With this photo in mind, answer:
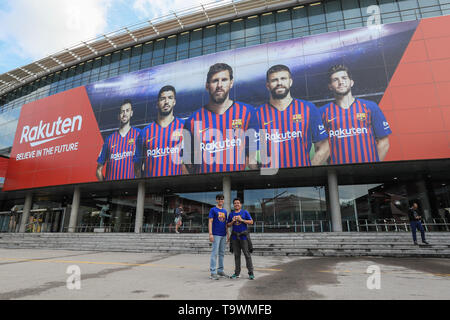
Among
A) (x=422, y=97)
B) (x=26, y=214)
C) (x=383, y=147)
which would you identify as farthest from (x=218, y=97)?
(x=26, y=214)

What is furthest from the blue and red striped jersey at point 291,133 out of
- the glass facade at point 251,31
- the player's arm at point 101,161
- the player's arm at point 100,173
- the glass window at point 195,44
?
the player's arm at point 100,173

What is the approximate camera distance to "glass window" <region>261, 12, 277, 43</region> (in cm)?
2166

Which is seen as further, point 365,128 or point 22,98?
point 22,98

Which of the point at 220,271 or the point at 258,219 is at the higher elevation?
the point at 258,219

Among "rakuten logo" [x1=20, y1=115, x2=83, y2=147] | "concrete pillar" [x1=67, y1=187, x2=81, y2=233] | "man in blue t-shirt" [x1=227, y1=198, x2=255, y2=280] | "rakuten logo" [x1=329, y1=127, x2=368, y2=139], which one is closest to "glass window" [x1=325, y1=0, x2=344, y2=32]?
→ "rakuten logo" [x1=329, y1=127, x2=368, y2=139]

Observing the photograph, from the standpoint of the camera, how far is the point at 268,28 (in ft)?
72.5

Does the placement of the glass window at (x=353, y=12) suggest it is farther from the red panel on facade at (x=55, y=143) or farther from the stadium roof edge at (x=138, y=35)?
the red panel on facade at (x=55, y=143)

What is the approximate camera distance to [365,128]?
1531 cm

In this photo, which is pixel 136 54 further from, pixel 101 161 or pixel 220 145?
pixel 220 145

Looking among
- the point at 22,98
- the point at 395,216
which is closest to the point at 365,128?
the point at 395,216

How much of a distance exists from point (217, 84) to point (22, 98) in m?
28.0

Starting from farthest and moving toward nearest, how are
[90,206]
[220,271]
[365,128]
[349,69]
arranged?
1. [90,206]
2. [349,69]
3. [365,128]
4. [220,271]

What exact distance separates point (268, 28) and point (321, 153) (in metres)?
13.3
